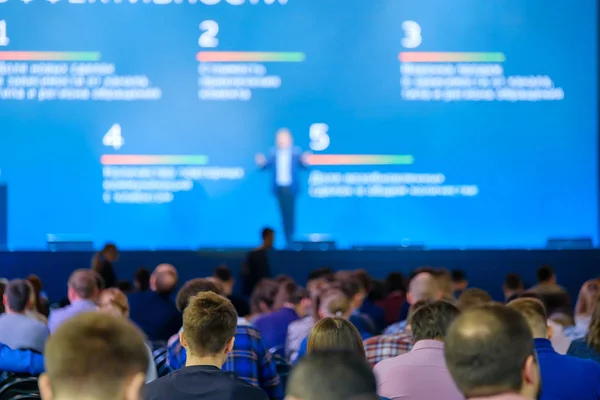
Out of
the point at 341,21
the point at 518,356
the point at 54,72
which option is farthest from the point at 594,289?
the point at 54,72

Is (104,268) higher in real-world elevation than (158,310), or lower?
higher

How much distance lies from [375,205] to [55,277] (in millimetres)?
3395

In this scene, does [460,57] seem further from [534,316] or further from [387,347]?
[534,316]

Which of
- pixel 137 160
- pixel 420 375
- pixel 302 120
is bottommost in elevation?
pixel 420 375

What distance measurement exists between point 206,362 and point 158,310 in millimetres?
3021

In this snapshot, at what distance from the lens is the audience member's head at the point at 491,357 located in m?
1.95

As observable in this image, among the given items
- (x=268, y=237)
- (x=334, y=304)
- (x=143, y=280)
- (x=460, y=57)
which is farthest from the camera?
(x=460, y=57)

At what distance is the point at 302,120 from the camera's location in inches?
415

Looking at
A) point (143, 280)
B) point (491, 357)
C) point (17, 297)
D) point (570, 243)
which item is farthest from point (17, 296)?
point (570, 243)

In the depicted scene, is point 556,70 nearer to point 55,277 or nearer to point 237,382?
point 55,277

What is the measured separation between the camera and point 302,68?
34.7 ft

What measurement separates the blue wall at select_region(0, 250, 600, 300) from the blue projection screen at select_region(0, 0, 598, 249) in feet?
1.90

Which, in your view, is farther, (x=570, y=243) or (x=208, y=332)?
(x=570, y=243)

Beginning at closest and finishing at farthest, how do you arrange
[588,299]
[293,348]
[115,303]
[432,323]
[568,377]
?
[568,377] → [432,323] → [115,303] → [293,348] → [588,299]
